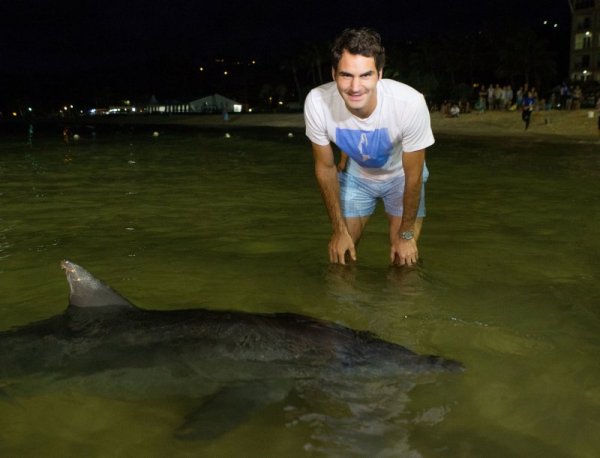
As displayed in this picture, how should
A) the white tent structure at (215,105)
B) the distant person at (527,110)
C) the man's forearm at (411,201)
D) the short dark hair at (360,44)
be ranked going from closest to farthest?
the short dark hair at (360,44) → the man's forearm at (411,201) → the distant person at (527,110) → the white tent structure at (215,105)

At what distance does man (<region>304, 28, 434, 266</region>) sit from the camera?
4.64 metres

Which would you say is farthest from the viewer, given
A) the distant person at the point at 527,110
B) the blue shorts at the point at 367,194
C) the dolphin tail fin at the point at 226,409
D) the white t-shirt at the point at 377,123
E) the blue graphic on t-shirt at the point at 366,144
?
the distant person at the point at 527,110

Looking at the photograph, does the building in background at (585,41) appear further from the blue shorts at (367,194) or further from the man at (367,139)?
the man at (367,139)

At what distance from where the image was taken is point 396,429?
3.38 m

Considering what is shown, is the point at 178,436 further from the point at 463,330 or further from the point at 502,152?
the point at 502,152

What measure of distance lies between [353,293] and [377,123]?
5.75 feet

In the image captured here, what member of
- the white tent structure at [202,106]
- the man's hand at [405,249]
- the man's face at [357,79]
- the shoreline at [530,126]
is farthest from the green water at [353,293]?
the white tent structure at [202,106]

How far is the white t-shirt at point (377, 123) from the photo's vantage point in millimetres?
4938

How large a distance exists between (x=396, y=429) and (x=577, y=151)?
74.6ft

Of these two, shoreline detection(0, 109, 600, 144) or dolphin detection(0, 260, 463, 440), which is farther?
shoreline detection(0, 109, 600, 144)

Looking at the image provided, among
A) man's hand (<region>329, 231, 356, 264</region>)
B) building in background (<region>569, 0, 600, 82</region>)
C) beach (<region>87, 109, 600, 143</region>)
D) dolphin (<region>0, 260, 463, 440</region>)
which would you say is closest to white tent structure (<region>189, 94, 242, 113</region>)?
building in background (<region>569, 0, 600, 82</region>)

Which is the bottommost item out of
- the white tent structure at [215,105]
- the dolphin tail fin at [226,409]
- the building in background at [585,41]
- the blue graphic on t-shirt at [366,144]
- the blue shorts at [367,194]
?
the dolphin tail fin at [226,409]

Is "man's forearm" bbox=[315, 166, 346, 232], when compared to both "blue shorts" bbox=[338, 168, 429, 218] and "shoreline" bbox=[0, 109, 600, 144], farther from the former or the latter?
"shoreline" bbox=[0, 109, 600, 144]

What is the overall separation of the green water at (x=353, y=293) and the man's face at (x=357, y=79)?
6.10ft
